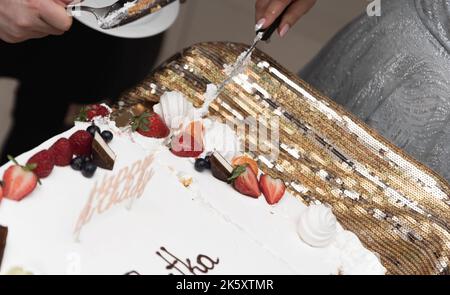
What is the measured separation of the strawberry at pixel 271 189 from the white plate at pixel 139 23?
0.71 metres

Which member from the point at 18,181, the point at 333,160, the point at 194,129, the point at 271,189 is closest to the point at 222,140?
the point at 194,129

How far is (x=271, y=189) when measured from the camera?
1794 mm

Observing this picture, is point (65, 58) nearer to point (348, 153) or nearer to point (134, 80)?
point (134, 80)

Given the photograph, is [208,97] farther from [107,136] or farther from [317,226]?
[317,226]

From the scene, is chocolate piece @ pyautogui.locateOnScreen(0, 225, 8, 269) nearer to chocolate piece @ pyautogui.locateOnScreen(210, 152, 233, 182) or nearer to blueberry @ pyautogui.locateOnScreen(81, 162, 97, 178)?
blueberry @ pyautogui.locateOnScreen(81, 162, 97, 178)

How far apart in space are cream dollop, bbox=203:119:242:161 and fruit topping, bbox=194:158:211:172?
0.20ft

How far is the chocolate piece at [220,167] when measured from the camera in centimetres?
178

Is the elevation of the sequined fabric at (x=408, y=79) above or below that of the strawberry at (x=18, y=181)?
above

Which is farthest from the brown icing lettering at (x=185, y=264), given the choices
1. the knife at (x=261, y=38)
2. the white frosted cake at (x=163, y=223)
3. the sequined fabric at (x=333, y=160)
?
the knife at (x=261, y=38)

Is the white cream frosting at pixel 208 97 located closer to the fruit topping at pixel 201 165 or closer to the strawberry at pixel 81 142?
the fruit topping at pixel 201 165

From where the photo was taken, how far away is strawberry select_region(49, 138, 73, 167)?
166cm
